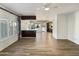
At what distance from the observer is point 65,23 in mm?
12422

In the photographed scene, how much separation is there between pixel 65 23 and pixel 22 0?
26.5 ft

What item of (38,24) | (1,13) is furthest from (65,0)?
(38,24)

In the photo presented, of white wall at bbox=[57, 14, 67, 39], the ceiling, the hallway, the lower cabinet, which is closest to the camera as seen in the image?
the ceiling

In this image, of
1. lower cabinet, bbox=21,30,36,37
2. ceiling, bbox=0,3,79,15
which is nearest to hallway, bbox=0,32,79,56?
ceiling, bbox=0,3,79,15

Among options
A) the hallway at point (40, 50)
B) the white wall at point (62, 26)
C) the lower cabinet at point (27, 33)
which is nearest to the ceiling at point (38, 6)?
the hallway at point (40, 50)

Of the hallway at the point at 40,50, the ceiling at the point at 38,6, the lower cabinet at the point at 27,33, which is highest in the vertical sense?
the ceiling at the point at 38,6

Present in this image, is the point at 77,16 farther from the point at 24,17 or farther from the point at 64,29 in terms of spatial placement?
the point at 24,17

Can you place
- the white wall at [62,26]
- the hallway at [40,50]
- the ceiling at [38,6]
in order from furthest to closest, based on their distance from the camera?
the white wall at [62,26], the hallway at [40,50], the ceiling at [38,6]

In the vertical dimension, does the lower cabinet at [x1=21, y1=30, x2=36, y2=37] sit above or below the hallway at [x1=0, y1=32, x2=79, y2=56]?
above

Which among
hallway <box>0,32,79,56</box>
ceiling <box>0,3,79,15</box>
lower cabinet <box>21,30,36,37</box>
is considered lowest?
hallway <box>0,32,79,56</box>

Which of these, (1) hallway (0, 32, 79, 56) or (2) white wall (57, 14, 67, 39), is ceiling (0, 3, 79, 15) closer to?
(1) hallway (0, 32, 79, 56)

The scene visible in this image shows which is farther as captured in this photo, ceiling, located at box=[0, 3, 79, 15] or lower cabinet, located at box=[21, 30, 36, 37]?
lower cabinet, located at box=[21, 30, 36, 37]

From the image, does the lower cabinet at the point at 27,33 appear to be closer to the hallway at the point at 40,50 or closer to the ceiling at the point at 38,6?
the hallway at the point at 40,50

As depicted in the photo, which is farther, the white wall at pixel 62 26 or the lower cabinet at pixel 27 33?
the lower cabinet at pixel 27 33
